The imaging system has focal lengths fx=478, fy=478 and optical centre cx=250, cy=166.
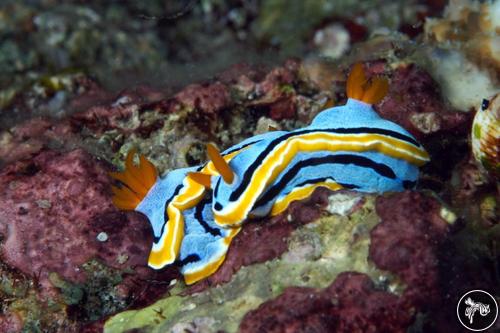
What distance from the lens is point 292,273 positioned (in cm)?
265

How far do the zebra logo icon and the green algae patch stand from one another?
436 mm

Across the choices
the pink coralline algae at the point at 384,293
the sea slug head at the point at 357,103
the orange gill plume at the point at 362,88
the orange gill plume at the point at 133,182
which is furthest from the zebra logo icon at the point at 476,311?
the orange gill plume at the point at 133,182

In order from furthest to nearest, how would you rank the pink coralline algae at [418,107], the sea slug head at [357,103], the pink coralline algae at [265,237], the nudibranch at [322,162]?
the pink coralline algae at [418,107]
the sea slug head at [357,103]
the nudibranch at [322,162]
the pink coralline algae at [265,237]

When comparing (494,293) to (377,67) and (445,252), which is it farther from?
(377,67)

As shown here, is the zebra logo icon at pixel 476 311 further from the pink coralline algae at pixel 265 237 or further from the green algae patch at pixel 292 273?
the pink coralline algae at pixel 265 237

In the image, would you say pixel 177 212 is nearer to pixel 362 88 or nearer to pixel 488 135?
pixel 362 88

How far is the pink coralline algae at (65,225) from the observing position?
345 cm


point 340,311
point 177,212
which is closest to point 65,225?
point 177,212

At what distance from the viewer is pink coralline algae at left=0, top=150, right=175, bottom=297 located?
11.3 ft

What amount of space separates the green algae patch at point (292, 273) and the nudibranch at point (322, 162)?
1.20 ft

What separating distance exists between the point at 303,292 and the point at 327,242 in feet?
1.12

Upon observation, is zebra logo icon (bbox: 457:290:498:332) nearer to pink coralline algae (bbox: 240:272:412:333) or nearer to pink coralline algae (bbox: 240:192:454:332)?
pink coralline algae (bbox: 240:192:454:332)

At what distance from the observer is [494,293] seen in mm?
2592

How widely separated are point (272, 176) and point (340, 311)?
96 centimetres
